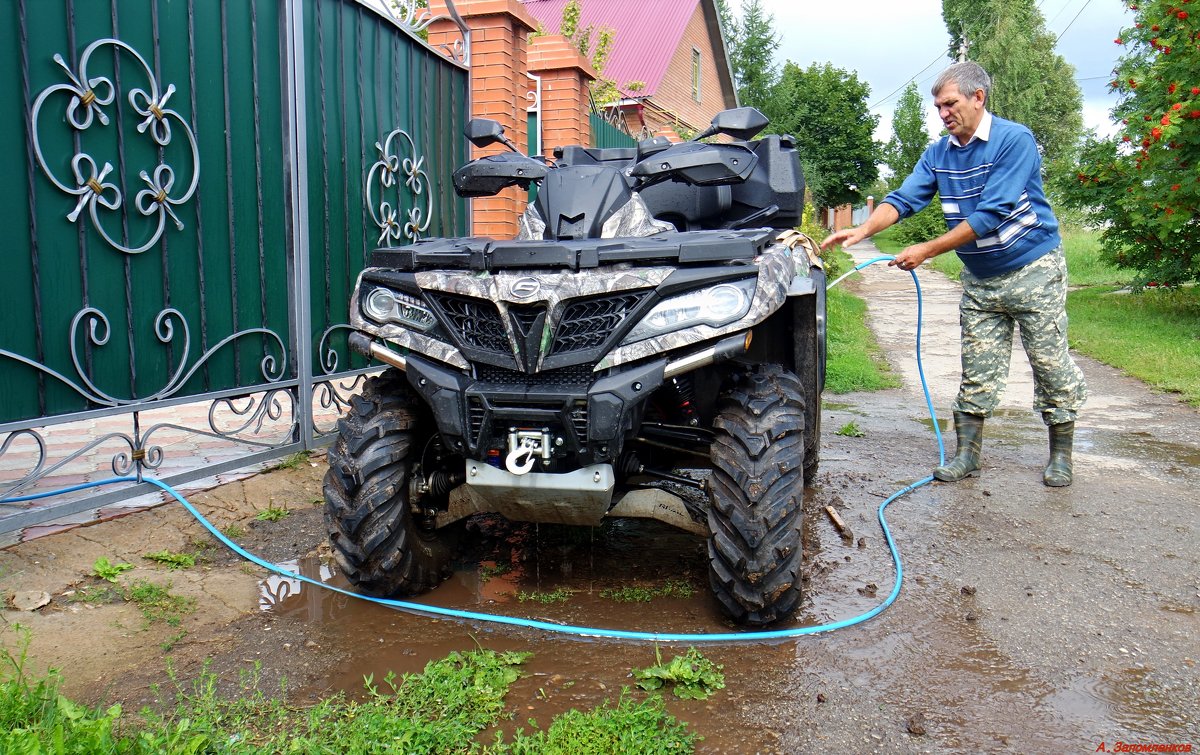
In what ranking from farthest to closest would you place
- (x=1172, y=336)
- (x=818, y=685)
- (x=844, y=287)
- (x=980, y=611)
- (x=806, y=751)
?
(x=844, y=287) → (x=1172, y=336) → (x=980, y=611) → (x=818, y=685) → (x=806, y=751)

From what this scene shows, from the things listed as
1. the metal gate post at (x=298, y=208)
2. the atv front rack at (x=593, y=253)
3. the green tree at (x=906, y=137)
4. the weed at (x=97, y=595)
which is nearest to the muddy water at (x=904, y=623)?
the weed at (x=97, y=595)

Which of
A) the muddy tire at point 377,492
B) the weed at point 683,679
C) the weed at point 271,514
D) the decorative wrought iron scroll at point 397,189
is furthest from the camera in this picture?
the decorative wrought iron scroll at point 397,189

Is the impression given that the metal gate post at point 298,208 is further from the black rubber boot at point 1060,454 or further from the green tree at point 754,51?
the green tree at point 754,51

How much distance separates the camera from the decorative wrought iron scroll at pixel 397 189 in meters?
5.64

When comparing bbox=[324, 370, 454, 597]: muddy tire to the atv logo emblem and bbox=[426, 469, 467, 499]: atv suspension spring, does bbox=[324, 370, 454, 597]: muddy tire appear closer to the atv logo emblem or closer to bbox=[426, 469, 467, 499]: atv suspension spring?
bbox=[426, 469, 467, 499]: atv suspension spring

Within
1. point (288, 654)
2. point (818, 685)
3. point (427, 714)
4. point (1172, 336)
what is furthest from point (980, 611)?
point (1172, 336)

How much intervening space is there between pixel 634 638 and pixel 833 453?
3.17 m

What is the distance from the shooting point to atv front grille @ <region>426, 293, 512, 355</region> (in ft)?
9.50

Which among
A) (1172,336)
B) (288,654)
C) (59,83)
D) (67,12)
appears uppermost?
(67,12)

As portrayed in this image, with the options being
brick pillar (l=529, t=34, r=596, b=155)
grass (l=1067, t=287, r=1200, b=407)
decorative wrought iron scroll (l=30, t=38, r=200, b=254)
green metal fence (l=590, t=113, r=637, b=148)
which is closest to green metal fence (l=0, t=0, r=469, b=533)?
decorative wrought iron scroll (l=30, t=38, r=200, b=254)

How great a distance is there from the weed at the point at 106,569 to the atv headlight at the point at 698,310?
6.97 feet

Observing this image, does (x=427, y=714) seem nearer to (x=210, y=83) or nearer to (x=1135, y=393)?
→ (x=210, y=83)

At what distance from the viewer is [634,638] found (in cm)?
294

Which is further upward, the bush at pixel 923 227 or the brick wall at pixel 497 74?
the bush at pixel 923 227
